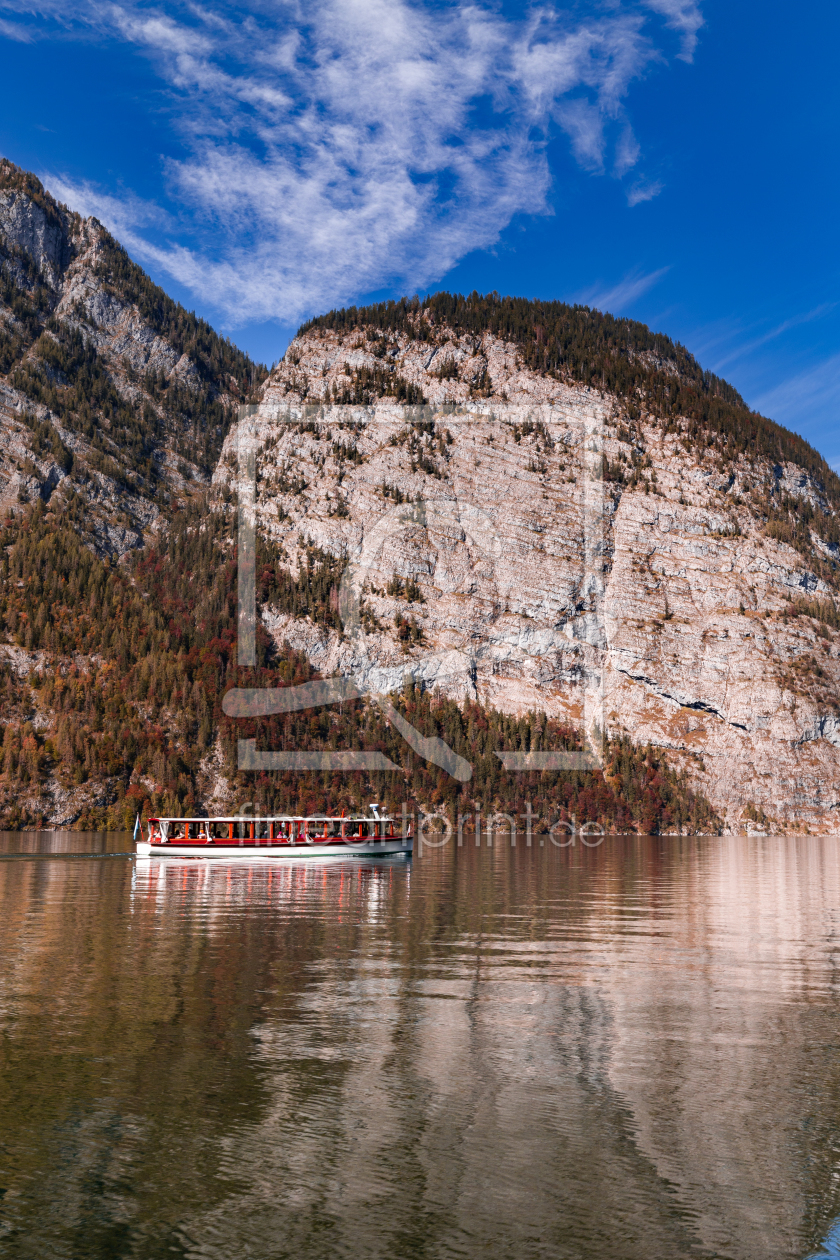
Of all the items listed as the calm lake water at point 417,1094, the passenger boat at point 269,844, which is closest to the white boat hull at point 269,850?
the passenger boat at point 269,844

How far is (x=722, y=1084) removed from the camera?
2520 cm

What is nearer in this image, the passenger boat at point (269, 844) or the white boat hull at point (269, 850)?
the white boat hull at point (269, 850)

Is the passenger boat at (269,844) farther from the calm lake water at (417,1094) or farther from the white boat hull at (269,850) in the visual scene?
the calm lake water at (417,1094)

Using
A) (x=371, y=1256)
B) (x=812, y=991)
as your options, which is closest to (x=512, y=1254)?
(x=371, y=1256)

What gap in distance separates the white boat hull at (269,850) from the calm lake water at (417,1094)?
73.9 m

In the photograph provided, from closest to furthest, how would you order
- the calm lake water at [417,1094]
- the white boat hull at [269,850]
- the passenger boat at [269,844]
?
the calm lake water at [417,1094], the white boat hull at [269,850], the passenger boat at [269,844]

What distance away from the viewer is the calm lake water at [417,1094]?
55.8 ft

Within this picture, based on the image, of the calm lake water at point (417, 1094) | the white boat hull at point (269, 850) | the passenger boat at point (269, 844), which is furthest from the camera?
the passenger boat at point (269, 844)

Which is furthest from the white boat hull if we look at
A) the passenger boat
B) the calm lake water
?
the calm lake water

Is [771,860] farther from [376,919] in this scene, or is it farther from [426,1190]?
[426,1190]

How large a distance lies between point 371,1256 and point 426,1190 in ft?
8.72

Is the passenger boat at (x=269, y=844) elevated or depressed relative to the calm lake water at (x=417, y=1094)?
depressed

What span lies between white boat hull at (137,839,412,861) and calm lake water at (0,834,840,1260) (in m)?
73.9

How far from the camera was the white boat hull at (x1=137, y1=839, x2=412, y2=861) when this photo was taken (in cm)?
12731
